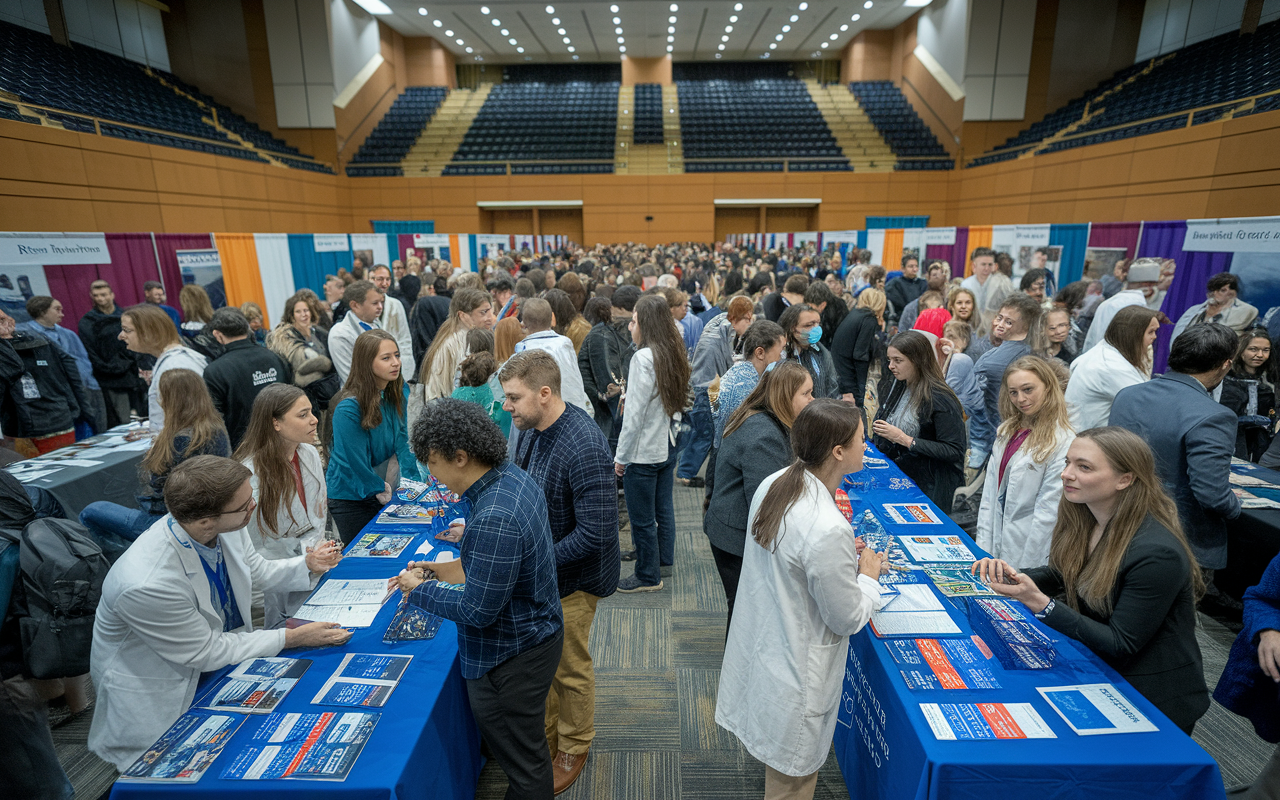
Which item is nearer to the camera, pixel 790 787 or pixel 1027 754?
pixel 1027 754

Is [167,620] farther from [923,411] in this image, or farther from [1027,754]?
[923,411]

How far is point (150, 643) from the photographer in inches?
68.3

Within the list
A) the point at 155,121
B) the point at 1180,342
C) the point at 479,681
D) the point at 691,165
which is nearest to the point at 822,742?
the point at 479,681

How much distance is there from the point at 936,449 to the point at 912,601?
112 cm

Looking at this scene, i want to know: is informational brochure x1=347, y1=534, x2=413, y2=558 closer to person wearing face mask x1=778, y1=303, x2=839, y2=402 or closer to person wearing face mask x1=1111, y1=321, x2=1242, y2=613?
person wearing face mask x1=778, y1=303, x2=839, y2=402

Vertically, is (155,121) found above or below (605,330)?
above

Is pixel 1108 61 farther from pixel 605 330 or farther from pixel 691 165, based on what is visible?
pixel 605 330

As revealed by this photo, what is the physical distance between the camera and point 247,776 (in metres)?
1.50

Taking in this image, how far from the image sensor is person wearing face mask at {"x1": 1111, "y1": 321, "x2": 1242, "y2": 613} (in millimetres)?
2459

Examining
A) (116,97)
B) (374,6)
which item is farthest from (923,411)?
(374,6)

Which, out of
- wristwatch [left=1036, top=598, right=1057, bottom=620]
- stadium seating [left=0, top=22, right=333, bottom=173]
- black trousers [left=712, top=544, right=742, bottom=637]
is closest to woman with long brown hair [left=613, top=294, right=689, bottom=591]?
black trousers [left=712, top=544, right=742, bottom=637]

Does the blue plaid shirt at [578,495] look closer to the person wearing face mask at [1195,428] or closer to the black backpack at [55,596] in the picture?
the black backpack at [55,596]

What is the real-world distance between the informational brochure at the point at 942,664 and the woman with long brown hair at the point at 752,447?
25.7 inches

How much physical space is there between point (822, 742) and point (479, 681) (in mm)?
1043
